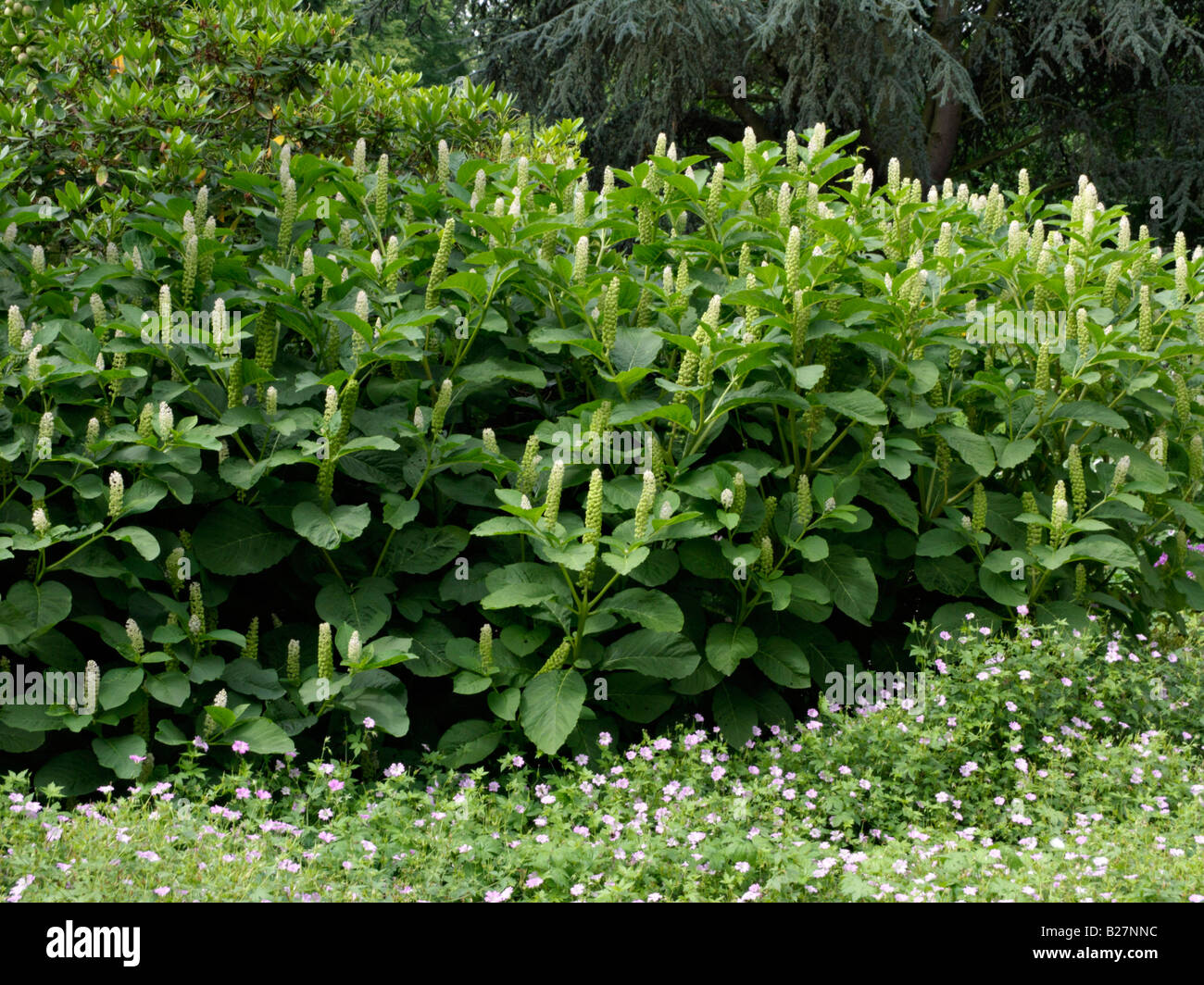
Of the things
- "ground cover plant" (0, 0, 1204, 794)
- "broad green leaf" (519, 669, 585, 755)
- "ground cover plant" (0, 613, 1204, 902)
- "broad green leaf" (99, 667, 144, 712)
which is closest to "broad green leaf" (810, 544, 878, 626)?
"ground cover plant" (0, 0, 1204, 794)

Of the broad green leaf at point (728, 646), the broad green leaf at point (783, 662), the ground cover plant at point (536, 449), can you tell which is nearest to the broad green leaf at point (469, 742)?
the ground cover plant at point (536, 449)

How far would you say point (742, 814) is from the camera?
10.5 ft

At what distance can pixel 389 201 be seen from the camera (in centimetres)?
432

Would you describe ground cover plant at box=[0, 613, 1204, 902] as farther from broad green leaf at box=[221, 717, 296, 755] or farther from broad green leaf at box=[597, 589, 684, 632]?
broad green leaf at box=[597, 589, 684, 632]

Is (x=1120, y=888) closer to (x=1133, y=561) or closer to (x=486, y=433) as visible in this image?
(x=1133, y=561)

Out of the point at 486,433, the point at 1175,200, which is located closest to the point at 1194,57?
the point at 1175,200

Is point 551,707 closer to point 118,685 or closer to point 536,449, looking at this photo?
point 536,449

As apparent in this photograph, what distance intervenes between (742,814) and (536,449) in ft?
4.27

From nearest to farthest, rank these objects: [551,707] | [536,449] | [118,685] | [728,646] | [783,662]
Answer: [118,685] < [551,707] < [536,449] < [728,646] < [783,662]

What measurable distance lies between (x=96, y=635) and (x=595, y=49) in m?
12.6

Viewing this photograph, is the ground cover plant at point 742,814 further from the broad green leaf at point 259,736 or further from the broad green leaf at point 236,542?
the broad green leaf at point 236,542

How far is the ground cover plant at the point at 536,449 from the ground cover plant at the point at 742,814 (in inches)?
6.6

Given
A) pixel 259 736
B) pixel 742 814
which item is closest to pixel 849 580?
pixel 742 814

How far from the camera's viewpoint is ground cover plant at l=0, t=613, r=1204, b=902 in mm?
2865
